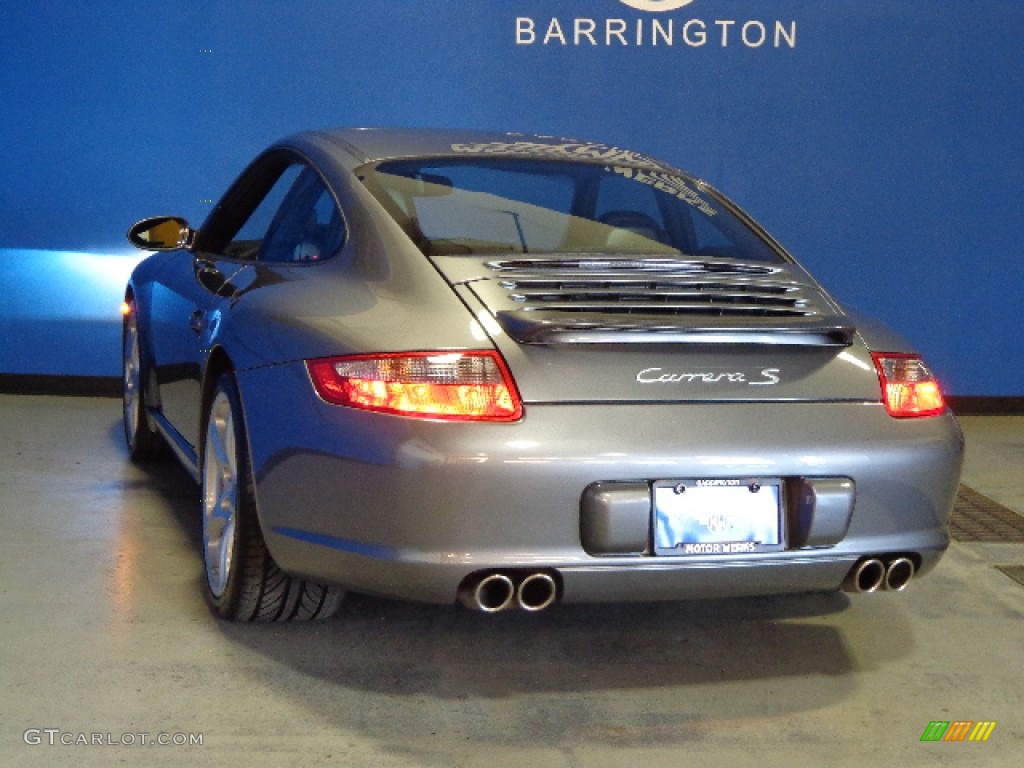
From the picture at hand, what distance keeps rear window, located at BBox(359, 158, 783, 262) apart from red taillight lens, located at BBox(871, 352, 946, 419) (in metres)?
0.52

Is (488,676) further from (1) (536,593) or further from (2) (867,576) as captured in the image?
(2) (867,576)

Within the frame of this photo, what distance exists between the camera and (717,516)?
111 inches

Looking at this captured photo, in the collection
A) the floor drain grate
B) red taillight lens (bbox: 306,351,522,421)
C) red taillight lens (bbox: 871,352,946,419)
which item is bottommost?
the floor drain grate

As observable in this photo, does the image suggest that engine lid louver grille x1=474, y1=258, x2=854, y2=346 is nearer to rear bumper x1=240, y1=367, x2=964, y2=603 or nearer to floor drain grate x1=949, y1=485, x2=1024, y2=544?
rear bumper x1=240, y1=367, x2=964, y2=603

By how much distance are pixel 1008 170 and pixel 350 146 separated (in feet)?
16.0

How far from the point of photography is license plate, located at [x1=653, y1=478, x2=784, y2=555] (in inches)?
110

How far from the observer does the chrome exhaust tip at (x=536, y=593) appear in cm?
278

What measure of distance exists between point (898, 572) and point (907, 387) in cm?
42

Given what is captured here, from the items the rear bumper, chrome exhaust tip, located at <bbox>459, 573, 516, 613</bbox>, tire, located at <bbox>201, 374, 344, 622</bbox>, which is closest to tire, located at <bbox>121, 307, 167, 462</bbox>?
tire, located at <bbox>201, 374, 344, 622</bbox>

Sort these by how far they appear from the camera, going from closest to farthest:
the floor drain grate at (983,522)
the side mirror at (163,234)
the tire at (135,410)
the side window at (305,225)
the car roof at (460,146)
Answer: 1. the side window at (305,225)
2. the car roof at (460,146)
3. the side mirror at (163,234)
4. the floor drain grate at (983,522)
5. the tire at (135,410)

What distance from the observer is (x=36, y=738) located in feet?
8.76

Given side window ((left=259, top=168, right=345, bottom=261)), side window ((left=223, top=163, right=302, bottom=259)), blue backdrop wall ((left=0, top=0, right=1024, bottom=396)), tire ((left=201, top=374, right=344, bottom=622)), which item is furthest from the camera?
blue backdrop wall ((left=0, top=0, right=1024, bottom=396))

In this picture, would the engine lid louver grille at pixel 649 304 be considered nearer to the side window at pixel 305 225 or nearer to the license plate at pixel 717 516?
the license plate at pixel 717 516

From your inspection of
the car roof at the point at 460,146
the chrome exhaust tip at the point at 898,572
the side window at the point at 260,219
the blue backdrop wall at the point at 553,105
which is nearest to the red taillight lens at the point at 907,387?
the chrome exhaust tip at the point at 898,572
